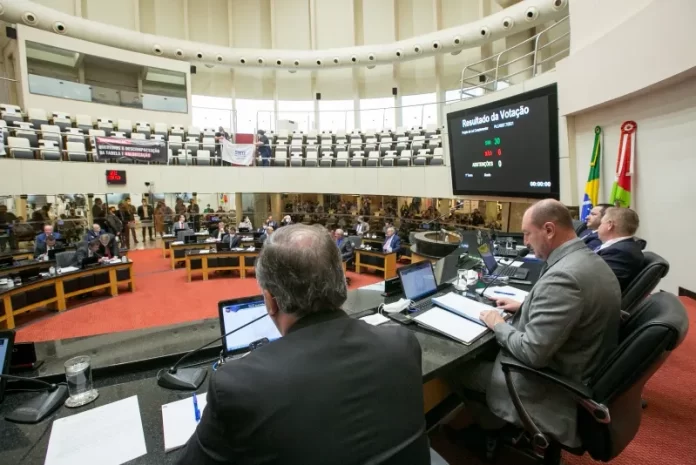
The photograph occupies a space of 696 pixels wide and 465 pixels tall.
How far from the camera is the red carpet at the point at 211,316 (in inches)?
85.7

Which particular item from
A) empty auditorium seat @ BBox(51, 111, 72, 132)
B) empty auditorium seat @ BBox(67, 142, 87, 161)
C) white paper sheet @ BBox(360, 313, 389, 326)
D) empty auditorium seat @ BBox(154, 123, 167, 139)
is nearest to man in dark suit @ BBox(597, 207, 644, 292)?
white paper sheet @ BBox(360, 313, 389, 326)

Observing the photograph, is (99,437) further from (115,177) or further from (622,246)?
(115,177)

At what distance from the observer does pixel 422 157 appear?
9672mm

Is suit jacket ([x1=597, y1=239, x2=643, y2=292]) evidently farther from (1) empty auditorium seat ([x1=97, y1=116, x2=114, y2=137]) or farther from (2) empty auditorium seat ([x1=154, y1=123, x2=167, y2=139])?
(2) empty auditorium seat ([x1=154, y1=123, x2=167, y2=139])

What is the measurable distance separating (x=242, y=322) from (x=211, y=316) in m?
4.42

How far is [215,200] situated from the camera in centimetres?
1245

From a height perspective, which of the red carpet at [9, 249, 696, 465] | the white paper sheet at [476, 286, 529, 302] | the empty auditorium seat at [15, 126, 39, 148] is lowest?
the red carpet at [9, 249, 696, 465]

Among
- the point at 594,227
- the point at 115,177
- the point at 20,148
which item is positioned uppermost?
the point at 20,148

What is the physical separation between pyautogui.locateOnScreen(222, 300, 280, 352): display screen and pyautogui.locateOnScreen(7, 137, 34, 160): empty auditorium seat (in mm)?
10284

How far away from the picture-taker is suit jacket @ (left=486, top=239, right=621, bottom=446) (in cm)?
152

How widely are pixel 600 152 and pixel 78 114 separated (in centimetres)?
1458

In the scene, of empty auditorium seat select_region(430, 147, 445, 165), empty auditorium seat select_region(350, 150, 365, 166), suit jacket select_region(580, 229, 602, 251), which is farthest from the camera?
empty auditorium seat select_region(350, 150, 365, 166)

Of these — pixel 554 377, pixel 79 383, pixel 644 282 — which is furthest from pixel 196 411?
pixel 644 282

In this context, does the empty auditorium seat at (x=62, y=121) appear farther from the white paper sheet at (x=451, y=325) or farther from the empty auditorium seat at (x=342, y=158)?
the white paper sheet at (x=451, y=325)
